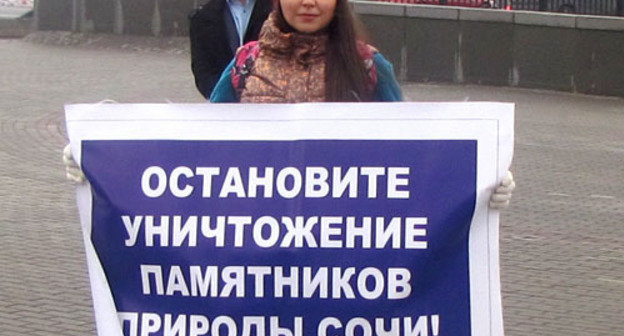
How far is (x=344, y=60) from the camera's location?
376cm

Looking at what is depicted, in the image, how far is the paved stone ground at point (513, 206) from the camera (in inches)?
267

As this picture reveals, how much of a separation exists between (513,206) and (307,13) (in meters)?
6.43

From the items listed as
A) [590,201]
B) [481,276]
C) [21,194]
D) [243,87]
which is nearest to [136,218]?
[243,87]

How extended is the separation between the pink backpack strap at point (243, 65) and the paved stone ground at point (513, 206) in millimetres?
208

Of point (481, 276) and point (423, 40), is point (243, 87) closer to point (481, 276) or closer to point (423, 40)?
point (481, 276)

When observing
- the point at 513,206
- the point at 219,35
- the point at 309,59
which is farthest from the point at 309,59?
the point at 513,206

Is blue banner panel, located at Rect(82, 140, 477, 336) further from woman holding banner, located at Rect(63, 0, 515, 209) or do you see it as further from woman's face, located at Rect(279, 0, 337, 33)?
woman's face, located at Rect(279, 0, 337, 33)

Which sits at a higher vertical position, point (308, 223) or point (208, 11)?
point (208, 11)

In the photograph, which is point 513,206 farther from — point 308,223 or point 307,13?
point 308,223

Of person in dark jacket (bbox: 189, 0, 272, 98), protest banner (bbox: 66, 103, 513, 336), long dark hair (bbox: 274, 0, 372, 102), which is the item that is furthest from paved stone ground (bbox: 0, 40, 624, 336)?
person in dark jacket (bbox: 189, 0, 272, 98)

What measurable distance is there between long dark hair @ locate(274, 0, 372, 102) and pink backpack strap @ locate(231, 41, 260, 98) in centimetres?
13

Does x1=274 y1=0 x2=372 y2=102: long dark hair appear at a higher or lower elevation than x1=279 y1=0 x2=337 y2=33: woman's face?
lower

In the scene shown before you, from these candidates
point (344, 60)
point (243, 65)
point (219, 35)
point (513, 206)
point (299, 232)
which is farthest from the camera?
point (513, 206)

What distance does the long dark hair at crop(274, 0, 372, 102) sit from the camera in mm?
3762
